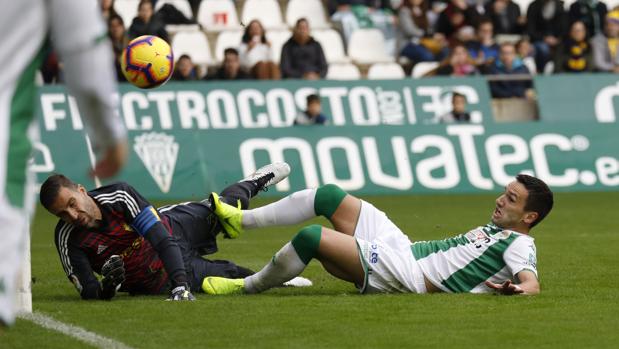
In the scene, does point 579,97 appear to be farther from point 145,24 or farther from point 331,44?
point 145,24

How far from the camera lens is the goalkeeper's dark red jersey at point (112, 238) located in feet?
29.1

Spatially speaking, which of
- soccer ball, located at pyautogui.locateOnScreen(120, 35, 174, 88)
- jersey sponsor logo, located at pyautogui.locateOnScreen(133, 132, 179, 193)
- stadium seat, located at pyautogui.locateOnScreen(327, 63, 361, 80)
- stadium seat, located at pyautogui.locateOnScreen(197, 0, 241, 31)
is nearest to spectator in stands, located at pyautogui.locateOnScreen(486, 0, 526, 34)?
stadium seat, located at pyautogui.locateOnScreen(327, 63, 361, 80)

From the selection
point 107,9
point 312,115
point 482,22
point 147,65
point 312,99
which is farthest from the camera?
point 482,22

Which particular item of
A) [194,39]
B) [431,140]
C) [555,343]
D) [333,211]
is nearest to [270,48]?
[194,39]

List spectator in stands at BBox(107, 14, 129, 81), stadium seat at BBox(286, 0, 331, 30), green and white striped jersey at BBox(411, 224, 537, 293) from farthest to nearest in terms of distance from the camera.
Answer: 1. stadium seat at BBox(286, 0, 331, 30)
2. spectator in stands at BBox(107, 14, 129, 81)
3. green and white striped jersey at BBox(411, 224, 537, 293)

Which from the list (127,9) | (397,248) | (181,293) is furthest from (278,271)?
(127,9)

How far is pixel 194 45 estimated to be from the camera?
23.0m

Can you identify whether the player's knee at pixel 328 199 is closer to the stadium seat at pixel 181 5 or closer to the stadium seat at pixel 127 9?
the stadium seat at pixel 127 9

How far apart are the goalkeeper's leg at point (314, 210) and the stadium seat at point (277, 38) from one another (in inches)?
539

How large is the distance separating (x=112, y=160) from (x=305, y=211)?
16.4 ft

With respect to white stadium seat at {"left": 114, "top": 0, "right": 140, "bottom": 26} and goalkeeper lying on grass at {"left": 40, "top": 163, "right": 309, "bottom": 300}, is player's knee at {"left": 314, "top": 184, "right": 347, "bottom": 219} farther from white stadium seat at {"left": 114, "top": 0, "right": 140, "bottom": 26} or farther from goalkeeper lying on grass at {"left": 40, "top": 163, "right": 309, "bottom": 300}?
white stadium seat at {"left": 114, "top": 0, "right": 140, "bottom": 26}

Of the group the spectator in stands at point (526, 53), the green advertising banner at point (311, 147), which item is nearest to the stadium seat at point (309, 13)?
the spectator in stands at point (526, 53)

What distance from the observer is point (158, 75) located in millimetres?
11812

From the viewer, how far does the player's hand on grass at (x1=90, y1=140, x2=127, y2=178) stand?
4465mm
